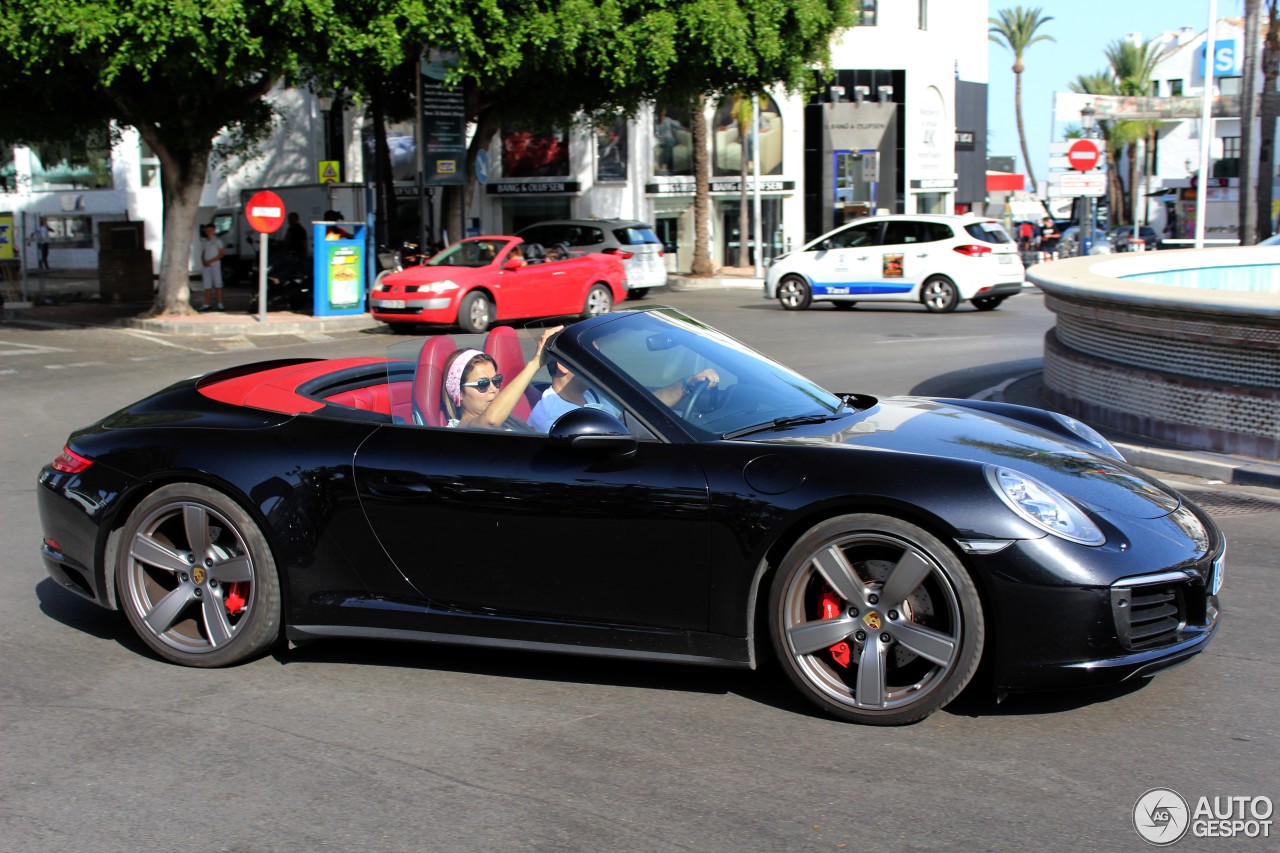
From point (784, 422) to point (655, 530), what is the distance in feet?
2.39

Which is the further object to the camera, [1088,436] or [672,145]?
[672,145]

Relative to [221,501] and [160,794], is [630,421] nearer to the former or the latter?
[221,501]

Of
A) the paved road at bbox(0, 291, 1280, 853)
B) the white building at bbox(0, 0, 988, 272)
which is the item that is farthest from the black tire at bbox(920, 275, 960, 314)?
the white building at bbox(0, 0, 988, 272)

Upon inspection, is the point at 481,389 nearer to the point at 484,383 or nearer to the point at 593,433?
the point at 484,383

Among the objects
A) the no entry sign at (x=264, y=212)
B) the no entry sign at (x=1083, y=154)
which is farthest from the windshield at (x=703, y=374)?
the no entry sign at (x=1083, y=154)

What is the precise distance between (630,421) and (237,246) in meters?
34.8

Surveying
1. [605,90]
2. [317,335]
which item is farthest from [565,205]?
[317,335]

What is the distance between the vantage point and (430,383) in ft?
16.4

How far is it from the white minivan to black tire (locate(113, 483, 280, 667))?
61.9 feet

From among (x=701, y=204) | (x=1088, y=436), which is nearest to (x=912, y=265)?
(x=701, y=204)

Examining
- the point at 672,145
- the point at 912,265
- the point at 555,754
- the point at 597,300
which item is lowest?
the point at 555,754

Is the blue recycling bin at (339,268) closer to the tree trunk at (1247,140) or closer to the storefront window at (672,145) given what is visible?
the tree trunk at (1247,140)

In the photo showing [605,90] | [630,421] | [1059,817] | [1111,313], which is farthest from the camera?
[605,90]

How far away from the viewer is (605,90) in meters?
27.0
